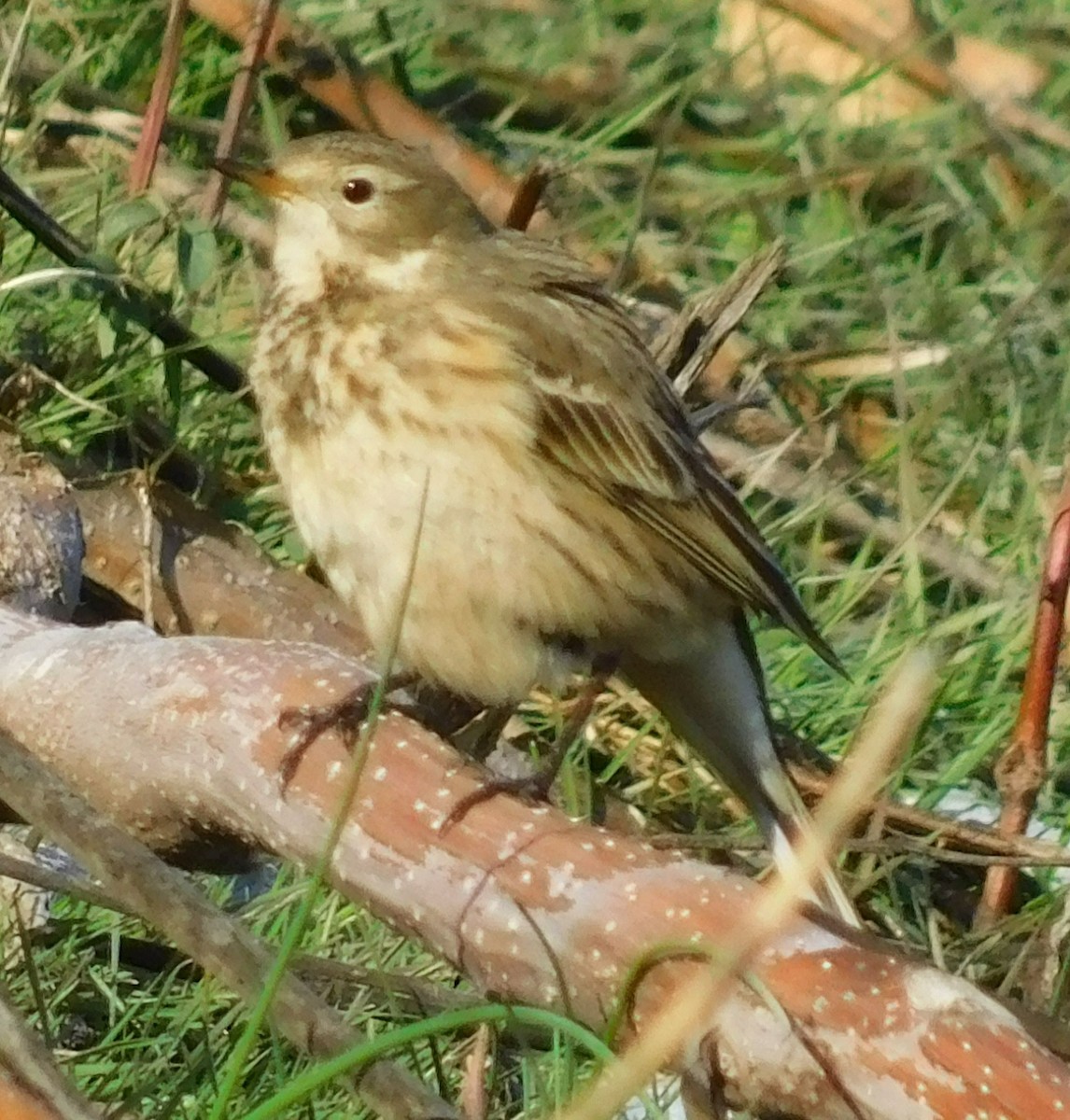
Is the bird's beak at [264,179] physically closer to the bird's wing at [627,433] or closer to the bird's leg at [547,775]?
the bird's wing at [627,433]

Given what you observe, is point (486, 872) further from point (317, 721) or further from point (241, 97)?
point (241, 97)

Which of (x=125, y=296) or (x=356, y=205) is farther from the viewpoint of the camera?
(x=125, y=296)

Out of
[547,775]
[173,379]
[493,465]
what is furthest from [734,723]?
[173,379]

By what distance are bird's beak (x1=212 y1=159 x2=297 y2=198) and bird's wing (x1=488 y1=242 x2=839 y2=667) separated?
0.48m

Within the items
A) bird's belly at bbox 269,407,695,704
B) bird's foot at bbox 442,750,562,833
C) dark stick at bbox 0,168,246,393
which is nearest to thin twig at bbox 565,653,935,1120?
bird's foot at bbox 442,750,562,833

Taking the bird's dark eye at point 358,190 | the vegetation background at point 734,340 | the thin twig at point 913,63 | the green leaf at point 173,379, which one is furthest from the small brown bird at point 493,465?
the thin twig at point 913,63

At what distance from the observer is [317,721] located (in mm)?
3268

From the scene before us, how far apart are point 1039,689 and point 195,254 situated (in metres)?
2.08

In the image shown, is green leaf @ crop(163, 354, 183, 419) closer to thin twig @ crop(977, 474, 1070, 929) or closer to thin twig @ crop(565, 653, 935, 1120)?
thin twig @ crop(977, 474, 1070, 929)

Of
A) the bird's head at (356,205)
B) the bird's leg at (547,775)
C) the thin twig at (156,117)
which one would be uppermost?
the bird's head at (356,205)

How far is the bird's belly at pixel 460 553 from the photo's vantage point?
11.7ft

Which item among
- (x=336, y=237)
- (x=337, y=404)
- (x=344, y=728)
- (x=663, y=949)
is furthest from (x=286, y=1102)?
(x=336, y=237)

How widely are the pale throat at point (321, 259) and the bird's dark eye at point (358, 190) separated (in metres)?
0.06

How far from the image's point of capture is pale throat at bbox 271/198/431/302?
156 inches
